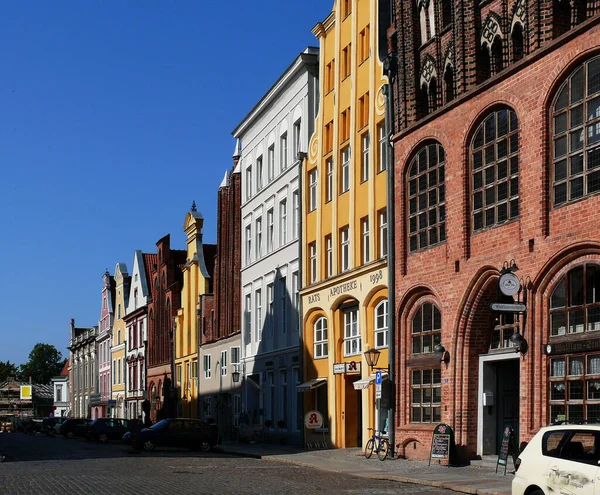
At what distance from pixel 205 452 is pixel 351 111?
561 inches

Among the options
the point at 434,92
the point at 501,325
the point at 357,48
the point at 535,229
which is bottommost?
the point at 501,325

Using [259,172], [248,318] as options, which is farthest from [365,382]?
[259,172]

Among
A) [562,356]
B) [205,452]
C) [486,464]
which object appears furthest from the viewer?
[205,452]

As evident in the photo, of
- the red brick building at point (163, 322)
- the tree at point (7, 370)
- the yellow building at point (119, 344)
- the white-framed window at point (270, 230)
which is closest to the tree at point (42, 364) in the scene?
the tree at point (7, 370)

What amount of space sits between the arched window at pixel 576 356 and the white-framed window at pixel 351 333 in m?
13.9

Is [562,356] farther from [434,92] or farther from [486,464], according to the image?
[434,92]

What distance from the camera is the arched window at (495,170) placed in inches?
1101

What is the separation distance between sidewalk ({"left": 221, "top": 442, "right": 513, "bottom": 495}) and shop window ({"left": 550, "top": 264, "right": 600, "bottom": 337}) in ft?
12.0

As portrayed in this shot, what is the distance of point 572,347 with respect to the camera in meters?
24.9

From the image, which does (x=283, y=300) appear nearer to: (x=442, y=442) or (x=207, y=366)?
(x=207, y=366)

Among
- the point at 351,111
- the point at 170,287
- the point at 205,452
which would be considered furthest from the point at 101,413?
the point at 351,111

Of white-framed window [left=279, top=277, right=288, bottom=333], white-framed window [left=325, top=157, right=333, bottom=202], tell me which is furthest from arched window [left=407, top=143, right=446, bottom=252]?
white-framed window [left=279, top=277, right=288, bottom=333]

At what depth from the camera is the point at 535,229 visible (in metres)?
26.5

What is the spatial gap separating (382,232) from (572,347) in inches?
510
